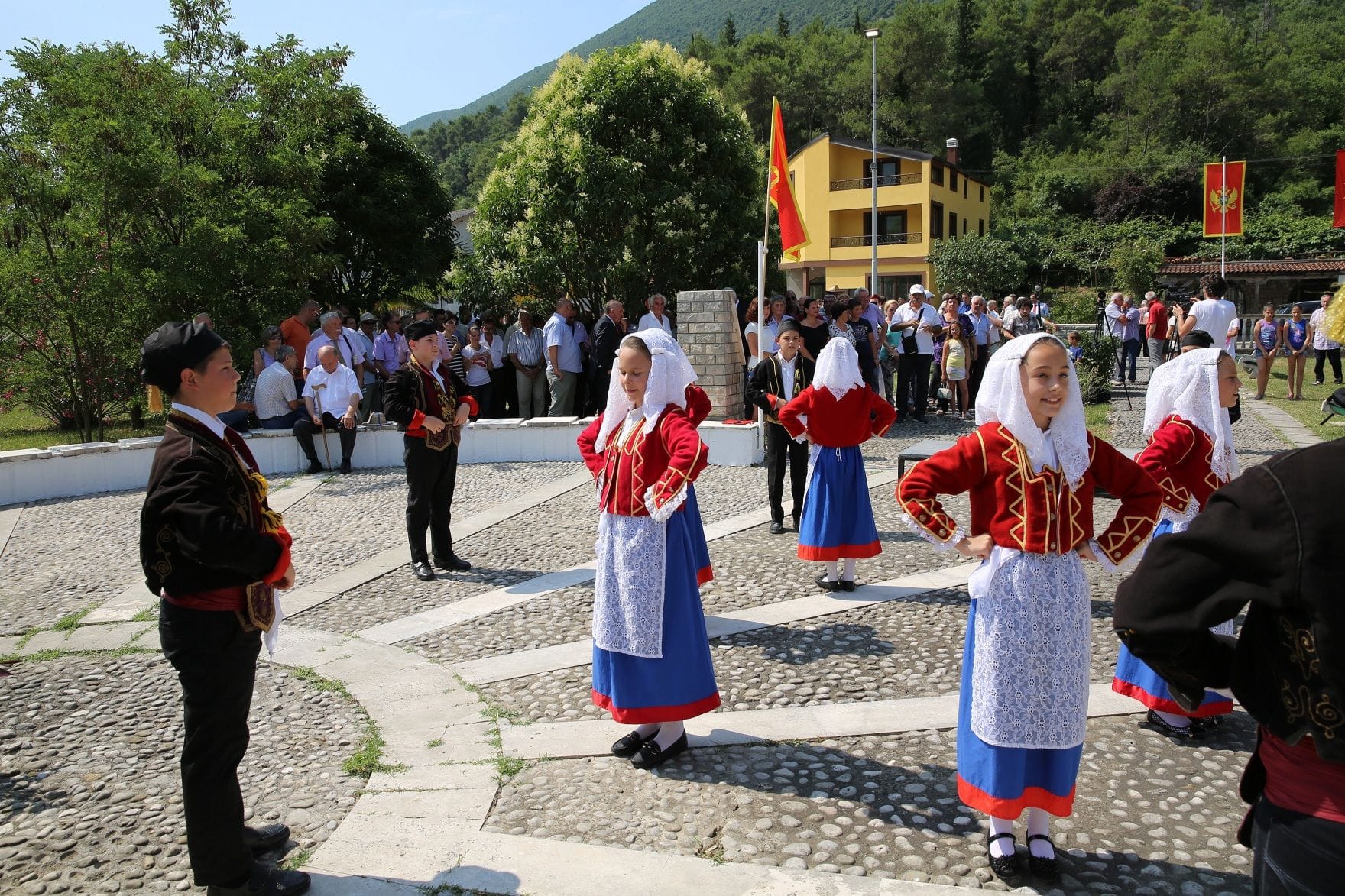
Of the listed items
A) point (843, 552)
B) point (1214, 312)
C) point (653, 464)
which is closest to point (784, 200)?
point (1214, 312)

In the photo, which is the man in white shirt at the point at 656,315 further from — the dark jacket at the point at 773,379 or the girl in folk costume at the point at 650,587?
the girl in folk costume at the point at 650,587

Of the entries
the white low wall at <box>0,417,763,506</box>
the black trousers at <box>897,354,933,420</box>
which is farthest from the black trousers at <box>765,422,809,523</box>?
the black trousers at <box>897,354,933,420</box>

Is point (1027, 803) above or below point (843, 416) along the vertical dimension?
below

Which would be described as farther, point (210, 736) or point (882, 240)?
point (882, 240)

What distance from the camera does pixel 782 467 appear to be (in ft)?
28.9

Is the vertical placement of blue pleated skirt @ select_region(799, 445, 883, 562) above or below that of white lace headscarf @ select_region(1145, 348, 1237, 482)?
below

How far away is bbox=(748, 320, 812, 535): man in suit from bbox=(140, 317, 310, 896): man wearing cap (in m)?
5.25

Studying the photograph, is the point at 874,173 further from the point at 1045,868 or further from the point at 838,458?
the point at 1045,868

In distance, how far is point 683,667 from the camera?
441cm

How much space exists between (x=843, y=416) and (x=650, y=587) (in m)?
3.17

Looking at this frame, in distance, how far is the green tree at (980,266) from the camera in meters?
42.0

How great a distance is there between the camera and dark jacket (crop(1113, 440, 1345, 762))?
70.6 inches

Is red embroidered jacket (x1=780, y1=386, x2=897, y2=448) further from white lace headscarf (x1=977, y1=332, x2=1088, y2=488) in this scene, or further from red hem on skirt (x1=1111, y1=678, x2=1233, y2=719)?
white lace headscarf (x1=977, y1=332, x2=1088, y2=488)

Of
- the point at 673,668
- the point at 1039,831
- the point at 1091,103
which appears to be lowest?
the point at 1039,831
